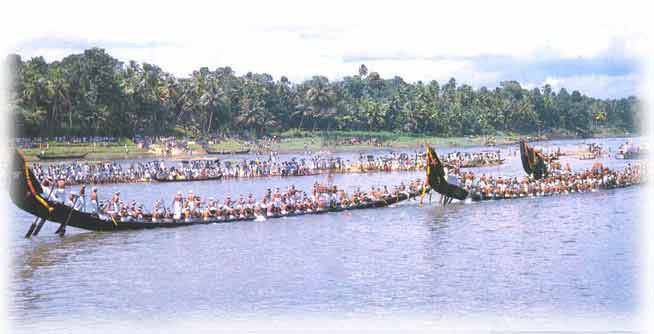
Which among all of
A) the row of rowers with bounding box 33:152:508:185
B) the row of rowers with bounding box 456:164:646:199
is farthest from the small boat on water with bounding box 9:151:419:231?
the row of rowers with bounding box 33:152:508:185

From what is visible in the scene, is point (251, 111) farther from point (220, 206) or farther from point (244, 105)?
point (220, 206)

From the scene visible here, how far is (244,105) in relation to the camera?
355 feet

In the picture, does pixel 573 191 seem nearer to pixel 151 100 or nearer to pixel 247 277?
pixel 247 277

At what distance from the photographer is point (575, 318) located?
69.8 feet

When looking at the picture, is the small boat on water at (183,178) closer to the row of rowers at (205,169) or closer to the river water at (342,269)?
the row of rowers at (205,169)

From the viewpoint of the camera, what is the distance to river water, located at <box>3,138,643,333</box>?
72.6ft

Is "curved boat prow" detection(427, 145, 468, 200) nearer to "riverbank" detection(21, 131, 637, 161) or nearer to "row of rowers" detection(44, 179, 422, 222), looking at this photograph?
"row of rowers" detection(44, 179, 422, 222)

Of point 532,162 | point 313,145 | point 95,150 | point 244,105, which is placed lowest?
→ point 313,145

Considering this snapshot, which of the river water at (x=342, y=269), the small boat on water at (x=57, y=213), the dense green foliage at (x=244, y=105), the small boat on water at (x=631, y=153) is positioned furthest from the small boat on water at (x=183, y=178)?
the small boat on water at (x=631, y=153)

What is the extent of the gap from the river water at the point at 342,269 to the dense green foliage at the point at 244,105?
42.8 metres

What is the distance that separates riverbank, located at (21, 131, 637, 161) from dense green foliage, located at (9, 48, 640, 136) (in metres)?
2.77

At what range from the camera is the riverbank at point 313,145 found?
261ft

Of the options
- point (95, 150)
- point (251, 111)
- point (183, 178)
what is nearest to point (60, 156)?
point (95, 150)

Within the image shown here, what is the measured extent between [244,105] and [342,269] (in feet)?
271
